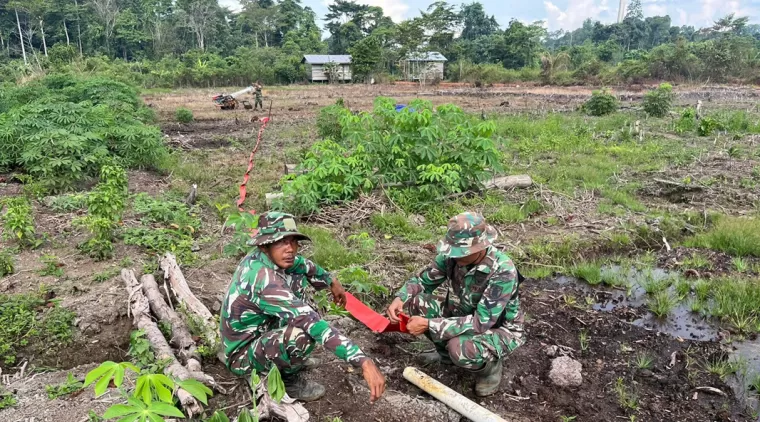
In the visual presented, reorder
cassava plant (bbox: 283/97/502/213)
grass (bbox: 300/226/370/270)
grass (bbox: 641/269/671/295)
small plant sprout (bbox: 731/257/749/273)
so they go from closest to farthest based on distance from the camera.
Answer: grass (bbox: 641/269/671/295) < small plant sprout (bbox: 731/257/749/273) < grass (bbox: 300/226/370/270) < cassava plant (bbox: 283/97/502/213)

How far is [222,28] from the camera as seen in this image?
49438 millimetres

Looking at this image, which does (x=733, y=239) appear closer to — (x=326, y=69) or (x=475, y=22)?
(x=326, y=69)

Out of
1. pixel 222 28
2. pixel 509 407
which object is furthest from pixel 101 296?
pixel 222 28

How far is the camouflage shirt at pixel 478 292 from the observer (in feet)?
9.83

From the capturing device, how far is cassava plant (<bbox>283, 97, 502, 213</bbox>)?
6.51 meters

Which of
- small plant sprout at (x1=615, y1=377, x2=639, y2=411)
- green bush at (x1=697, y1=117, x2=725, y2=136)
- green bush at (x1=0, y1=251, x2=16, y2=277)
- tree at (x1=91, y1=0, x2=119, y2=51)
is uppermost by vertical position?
tree at (x1=91, y1=0, x2=119, y2=51)

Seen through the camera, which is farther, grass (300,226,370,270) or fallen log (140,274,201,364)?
grass (300,226,370,270)

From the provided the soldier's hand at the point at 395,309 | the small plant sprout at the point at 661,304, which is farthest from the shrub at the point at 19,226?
the small plant sprout at the point at 661,304

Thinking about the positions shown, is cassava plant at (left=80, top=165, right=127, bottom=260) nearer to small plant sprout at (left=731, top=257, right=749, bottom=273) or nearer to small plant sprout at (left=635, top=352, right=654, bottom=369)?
small plant sprout at (left=635, top=352, right=654, bottom=369)

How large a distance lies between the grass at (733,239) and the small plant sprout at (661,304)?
1507 millimetres

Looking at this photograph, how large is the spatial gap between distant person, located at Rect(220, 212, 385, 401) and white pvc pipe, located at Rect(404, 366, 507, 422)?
627 mm

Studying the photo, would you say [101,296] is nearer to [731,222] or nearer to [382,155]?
[382,155]

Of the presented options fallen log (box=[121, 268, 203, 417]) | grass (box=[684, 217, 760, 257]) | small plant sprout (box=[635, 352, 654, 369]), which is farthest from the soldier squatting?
grass (box=[684, 217, 760, 257])

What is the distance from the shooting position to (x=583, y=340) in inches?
152
